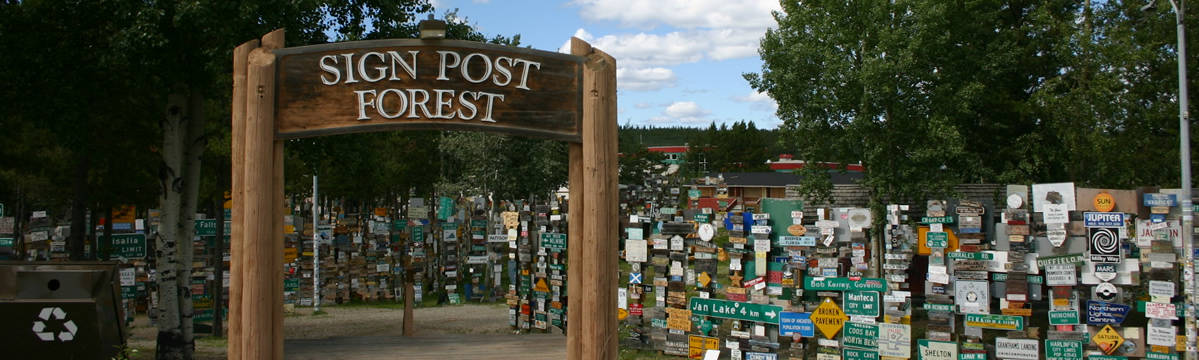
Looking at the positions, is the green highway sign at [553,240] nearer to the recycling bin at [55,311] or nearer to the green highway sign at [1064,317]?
the recycling bin at [55,311]

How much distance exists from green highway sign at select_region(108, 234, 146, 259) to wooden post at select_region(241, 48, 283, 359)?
1340 centimetres

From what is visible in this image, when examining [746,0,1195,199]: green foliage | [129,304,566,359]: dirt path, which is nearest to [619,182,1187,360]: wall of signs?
[129,304,566,359]: dirt path

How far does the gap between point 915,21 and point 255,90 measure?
61.3 feet

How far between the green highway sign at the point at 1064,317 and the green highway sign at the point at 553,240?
334 inches

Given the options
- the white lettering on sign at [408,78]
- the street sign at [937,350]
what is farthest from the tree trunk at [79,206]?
the street sign at [937,350]

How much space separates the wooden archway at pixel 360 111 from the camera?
5.21 metres

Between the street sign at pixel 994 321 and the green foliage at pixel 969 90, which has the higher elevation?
the green foliage at pixel 969 90

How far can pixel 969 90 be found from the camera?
2041cm

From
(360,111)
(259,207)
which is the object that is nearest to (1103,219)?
(360,111)

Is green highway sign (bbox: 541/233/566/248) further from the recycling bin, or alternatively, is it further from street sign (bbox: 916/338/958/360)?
the recycling bin

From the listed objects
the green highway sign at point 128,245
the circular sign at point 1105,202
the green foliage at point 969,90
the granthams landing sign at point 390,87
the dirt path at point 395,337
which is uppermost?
the green foliage at point 969,90

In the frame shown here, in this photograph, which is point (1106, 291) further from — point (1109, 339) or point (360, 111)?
point (360, 111)

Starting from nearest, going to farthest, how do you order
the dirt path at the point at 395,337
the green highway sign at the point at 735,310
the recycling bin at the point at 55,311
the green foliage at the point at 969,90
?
the dirt path at the point at 395,337 → the recycling bin at the point at 55,311 → the green highway sign at the point at 735,310 → the green foliage at the point at 969,90

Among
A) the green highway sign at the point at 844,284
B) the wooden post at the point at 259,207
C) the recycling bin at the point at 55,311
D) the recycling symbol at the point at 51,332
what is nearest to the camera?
the wooden post at the point at 259,207
